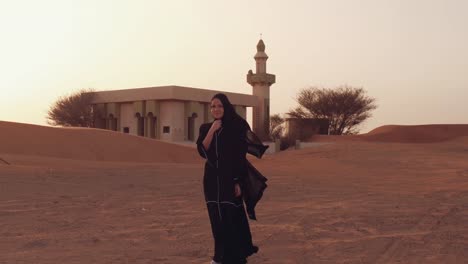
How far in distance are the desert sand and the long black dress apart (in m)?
0.42

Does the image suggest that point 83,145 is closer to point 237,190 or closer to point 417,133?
point 237,190

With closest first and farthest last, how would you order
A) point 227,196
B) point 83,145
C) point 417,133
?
1. point 227,196
2. point 83,145
3. point 417,133

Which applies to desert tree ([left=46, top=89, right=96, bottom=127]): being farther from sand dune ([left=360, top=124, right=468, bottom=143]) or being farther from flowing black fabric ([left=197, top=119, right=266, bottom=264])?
flowing black fabric ([left=197, top=119, right=266, bottom=264])

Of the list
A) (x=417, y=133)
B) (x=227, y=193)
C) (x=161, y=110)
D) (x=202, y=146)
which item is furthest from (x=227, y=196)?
(x=417, y=133)

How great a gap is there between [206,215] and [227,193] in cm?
310

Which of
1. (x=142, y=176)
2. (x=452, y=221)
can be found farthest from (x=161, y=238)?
(x=142, y=176)

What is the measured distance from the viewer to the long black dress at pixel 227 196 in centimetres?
460

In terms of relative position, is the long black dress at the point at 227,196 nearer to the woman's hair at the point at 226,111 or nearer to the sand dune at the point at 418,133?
the woman's hair at the point at 226,111

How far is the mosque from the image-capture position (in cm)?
3422

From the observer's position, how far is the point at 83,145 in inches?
904

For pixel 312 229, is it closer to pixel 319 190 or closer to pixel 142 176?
pixel 319 190

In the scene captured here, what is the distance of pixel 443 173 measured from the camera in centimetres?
1475

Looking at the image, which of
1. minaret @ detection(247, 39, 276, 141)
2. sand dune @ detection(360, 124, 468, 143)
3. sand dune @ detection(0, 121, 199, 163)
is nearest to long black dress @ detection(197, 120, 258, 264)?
sand dune @ detection(0, 121, 199, 163)

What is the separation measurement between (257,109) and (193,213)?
122 ft
